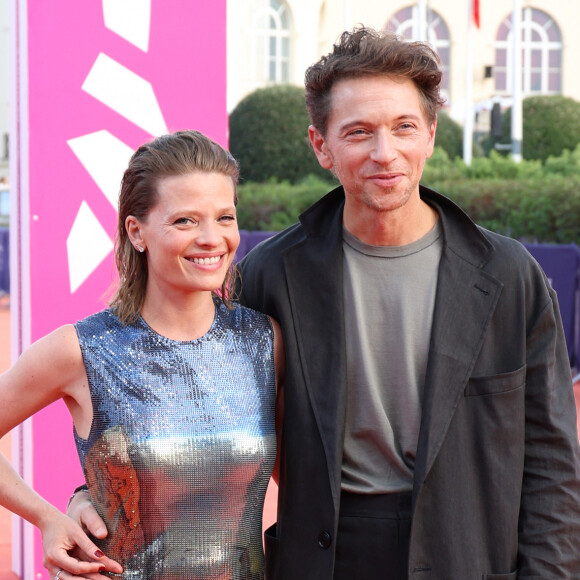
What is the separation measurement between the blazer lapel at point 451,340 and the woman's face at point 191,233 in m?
0.54

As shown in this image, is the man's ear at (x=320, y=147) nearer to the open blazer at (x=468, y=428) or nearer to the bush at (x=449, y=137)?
the open blazer at (x=468, y=428)

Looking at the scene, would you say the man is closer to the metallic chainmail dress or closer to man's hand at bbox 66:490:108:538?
the metallic chainmail dress

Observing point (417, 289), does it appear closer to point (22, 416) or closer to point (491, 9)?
point (22, 416)

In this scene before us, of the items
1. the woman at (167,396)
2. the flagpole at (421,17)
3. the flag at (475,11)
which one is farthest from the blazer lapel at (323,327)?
the flag at (475,11)

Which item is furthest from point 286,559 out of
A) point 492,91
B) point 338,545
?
point 492,91

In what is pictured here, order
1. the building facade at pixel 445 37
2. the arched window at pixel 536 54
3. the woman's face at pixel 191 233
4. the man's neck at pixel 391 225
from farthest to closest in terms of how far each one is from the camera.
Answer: the arched window at pixel 536 54 → the building facade at pixel 445 37 → the man's neck at pixel 391 225 → the woman's face at pixel 191 233

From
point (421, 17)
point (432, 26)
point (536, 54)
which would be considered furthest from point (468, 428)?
point (536, 54)

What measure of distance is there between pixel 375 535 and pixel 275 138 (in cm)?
1617

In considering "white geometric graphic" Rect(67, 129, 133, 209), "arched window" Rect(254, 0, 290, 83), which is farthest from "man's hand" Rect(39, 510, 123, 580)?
"arched window" Rect(254, 0, 290, 83)

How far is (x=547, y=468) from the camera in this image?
2.41 metres

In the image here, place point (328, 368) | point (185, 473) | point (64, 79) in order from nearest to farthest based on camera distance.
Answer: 1. point (185, 473)
2. point (328, 368)
3. point (64, 79)

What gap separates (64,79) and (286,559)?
222 cm

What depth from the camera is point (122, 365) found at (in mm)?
2348

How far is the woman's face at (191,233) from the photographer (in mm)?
2334
